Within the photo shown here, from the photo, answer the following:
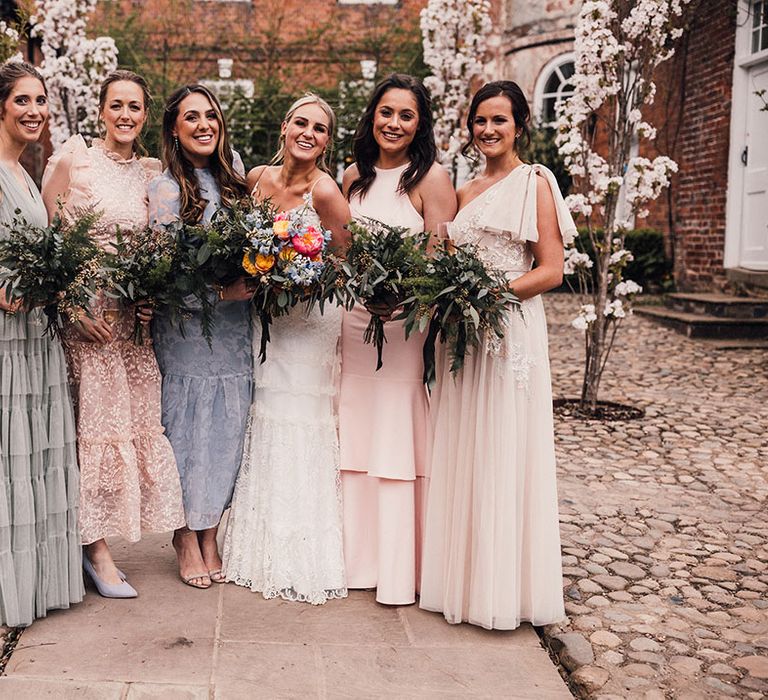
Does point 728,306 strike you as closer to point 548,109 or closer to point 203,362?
point 548,109

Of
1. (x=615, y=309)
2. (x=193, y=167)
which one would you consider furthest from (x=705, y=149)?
(x=193, y=167)

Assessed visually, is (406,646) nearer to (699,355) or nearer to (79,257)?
(79,257)

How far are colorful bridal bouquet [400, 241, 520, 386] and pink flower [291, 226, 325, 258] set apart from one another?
388 mm

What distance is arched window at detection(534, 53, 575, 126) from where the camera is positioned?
15367 millimetres

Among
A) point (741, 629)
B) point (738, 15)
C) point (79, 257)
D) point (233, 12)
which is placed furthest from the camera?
point (233, 12)

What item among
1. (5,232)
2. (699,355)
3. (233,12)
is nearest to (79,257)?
(5,232)

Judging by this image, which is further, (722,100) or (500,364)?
(722,100)

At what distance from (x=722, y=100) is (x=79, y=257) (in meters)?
10.5

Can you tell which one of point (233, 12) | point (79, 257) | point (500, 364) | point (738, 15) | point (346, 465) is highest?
point (233, 12)

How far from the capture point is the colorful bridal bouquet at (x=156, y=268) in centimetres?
338

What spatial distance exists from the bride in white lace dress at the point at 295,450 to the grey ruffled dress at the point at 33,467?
0.71 m

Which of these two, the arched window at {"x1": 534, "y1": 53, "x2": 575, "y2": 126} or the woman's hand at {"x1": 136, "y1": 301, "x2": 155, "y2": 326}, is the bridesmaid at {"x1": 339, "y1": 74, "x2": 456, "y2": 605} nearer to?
the woman's hand at {"x1": 136, "y1": 301, "x2": 155, "y2": 326}

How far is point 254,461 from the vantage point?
150 inches

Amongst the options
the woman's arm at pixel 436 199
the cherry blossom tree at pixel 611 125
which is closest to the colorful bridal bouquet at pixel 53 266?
the woman's arm at pixel 436 199
